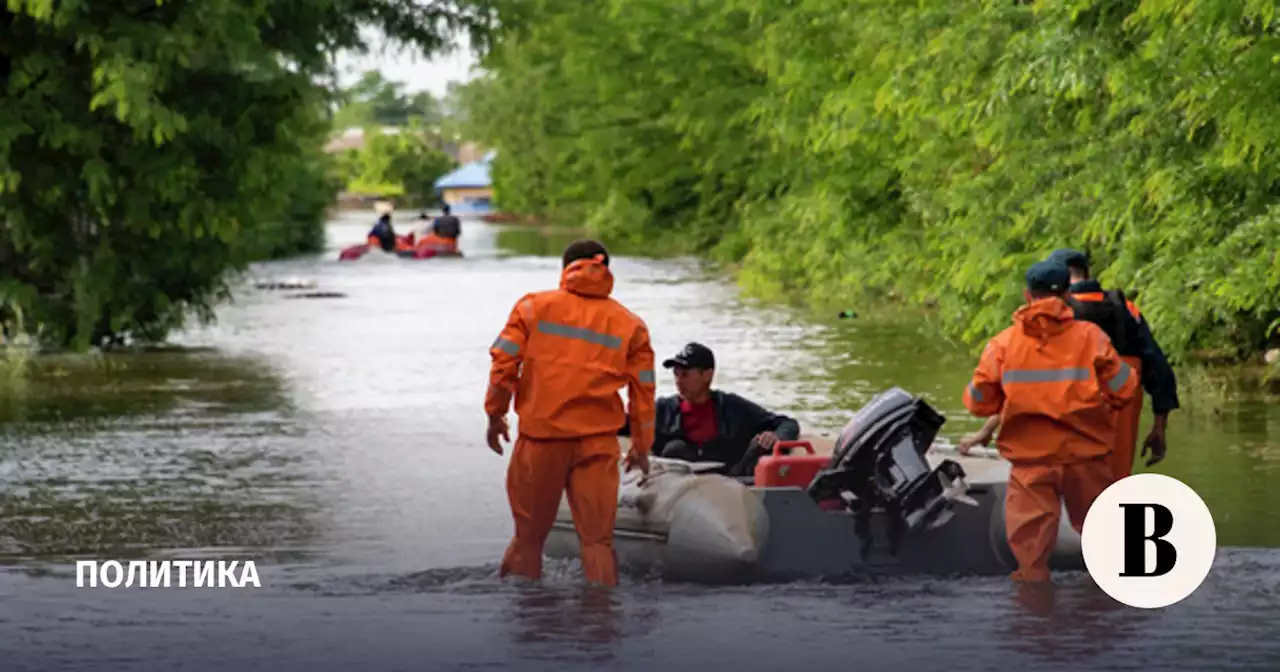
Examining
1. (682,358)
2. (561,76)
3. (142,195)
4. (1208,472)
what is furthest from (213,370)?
(561,76)

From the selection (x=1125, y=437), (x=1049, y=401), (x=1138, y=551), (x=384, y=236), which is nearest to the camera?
(x=1049, y=401)

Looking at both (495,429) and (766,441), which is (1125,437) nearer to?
(766,441)

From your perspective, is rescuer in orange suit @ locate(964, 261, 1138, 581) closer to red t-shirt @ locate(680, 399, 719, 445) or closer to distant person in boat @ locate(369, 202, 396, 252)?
red t-shirt @ locate(680, 399, 719, 445)

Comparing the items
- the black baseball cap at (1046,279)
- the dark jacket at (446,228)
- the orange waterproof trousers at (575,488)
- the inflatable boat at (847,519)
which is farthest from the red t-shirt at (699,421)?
the dark jacket at (446,228)

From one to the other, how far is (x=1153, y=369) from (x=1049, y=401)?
251cm

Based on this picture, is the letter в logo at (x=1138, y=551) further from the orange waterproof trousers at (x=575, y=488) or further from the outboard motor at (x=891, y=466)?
the orange waterproof trousers at (x=575, y=488)

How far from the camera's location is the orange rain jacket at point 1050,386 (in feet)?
39.1

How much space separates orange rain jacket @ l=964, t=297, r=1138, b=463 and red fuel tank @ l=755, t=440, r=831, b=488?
148cm

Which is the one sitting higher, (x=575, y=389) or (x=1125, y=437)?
(x=575, y=389)

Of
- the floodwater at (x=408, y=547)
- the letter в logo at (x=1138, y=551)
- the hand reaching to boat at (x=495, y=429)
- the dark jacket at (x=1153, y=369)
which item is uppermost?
the dark jacket at (x=1153, y=369)

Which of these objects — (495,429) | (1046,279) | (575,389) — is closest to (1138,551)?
(1046,279)

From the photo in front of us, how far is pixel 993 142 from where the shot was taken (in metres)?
25.1

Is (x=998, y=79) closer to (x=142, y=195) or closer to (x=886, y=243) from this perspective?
(x=142, y=195)

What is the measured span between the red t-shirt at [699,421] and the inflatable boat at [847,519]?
0.71 meters
